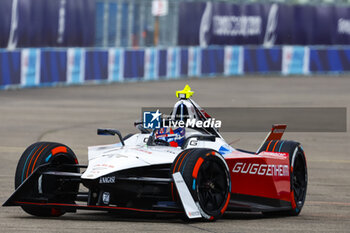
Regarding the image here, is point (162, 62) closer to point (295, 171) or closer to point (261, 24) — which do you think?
point (261, 24)

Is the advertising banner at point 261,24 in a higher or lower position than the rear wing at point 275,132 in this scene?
lower

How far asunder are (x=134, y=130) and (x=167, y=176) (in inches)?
464

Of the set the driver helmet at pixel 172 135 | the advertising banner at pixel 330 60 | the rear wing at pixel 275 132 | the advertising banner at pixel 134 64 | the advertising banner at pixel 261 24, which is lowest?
the advertising banner at pixel 330 60

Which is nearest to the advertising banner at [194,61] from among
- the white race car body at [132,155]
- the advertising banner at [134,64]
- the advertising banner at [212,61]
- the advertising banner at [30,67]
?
the advertising banner at [212,61]

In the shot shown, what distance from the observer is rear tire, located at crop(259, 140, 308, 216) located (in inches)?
402

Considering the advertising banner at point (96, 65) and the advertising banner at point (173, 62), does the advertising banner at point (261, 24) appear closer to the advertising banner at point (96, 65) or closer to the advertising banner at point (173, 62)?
the advertising banner at point (173, 62)

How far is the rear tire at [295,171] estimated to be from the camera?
1022cm

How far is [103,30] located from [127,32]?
2.29 m

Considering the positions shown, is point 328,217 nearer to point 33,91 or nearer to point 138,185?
point 138,185

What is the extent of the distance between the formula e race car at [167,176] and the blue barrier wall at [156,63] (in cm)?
2067

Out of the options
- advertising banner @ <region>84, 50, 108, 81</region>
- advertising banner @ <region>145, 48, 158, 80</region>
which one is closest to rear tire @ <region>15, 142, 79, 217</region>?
advertising banner @ <region>84, 50, 108, 81</region>

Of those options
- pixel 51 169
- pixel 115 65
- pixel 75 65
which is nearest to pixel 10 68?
pixel 75 65

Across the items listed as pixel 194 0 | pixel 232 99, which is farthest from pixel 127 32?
pixel 232 99

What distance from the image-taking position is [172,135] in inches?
386
